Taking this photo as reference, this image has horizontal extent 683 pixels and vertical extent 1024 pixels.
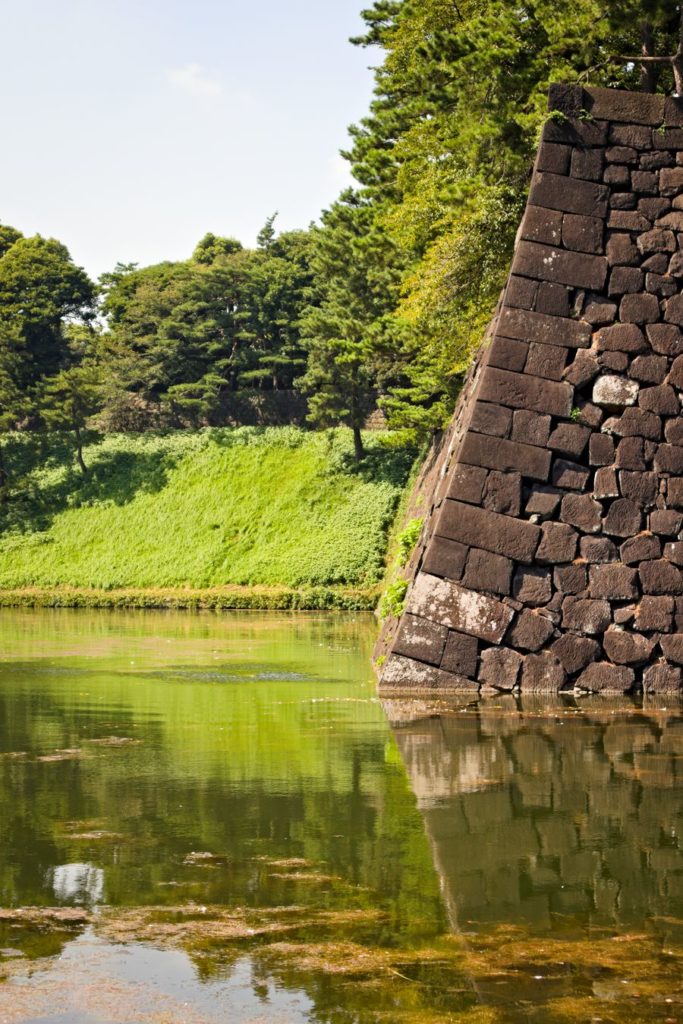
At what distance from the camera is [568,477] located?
1180cm

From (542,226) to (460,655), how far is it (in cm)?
402

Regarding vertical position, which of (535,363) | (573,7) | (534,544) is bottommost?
(534,544)

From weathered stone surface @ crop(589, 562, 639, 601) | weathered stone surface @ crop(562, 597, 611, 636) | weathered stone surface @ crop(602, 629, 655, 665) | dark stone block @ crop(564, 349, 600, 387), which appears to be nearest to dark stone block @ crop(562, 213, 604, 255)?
dark stone block @ crop(564, 349, 600, 387)

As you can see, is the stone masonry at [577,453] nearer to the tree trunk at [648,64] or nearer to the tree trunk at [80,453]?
the tree trunk at [648,64]

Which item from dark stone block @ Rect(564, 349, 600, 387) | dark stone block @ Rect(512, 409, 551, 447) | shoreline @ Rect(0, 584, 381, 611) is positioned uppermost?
dark stone block @ Rect(564, 349, 600, 387)

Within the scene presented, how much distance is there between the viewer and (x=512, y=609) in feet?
37.9

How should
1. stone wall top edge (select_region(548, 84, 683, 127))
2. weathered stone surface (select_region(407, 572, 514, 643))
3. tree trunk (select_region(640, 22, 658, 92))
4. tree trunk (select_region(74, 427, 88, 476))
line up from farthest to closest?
tree trunk (select_region(74, 427, 88, 476)), tree trunk (select_region(640, 22, 658, 92)), stone wall top edge (select_region(548, 84, 683, 127)), weathered stone surface (select_region(407, 572, 514, 643))

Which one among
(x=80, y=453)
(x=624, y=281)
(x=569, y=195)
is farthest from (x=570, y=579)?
(x=80, y=453)

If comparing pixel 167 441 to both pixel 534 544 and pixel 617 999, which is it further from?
pixel 617 999

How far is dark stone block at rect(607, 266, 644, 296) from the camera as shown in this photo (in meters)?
12.0

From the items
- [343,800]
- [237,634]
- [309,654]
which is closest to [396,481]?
[237,634]

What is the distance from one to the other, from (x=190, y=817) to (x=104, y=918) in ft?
5.69

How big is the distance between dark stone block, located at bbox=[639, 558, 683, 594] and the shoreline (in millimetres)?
22593

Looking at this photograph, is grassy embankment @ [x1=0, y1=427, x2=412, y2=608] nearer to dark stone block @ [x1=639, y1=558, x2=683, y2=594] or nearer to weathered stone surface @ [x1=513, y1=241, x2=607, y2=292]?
dark stone block @ [x1=639, y1=558, x2=683, y2=594]
